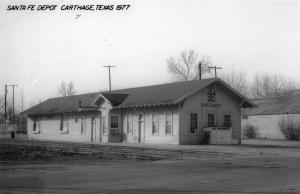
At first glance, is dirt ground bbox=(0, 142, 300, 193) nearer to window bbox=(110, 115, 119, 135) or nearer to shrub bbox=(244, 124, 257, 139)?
window bbox=(110, 115, 119, 135)

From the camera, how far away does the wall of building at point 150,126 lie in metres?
36.1

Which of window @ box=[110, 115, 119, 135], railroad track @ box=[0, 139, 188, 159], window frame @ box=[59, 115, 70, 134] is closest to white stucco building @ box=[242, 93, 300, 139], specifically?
window @ box=[110, 115, 119, 135]

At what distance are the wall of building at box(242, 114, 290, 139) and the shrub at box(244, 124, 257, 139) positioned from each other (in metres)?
0.35

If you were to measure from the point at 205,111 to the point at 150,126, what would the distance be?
14.7ft

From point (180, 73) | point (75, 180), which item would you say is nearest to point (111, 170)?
point (75, 180)

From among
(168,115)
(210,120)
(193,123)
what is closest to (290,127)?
(210,120)

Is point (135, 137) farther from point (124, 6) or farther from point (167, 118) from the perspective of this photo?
point (124, 6)

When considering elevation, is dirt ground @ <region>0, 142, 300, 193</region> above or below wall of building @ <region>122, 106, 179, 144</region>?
below

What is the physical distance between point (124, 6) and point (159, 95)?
84.2 feet

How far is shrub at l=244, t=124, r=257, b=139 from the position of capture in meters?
55.4

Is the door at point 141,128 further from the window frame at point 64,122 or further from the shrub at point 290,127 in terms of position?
the shrub at point 290,127

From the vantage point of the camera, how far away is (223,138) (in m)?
36.4

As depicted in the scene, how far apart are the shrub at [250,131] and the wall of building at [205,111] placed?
58.0 feet

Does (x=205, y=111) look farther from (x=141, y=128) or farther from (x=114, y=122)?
(x=114, y=122)
